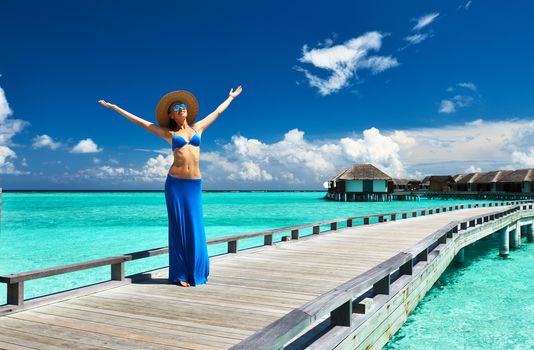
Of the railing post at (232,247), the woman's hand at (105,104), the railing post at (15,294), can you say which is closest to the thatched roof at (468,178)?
the railing post at (232,247)

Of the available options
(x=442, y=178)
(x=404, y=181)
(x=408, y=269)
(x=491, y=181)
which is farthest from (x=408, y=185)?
(x=408, y=269)

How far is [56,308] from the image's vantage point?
4.38 meters

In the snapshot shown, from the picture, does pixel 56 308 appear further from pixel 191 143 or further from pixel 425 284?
pixel 425 284

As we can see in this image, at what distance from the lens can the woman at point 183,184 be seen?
5.13m

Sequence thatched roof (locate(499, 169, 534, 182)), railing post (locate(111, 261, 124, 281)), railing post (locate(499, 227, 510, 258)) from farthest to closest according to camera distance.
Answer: thatched roof (locate(499, 169, 534, 182)) < railing post (locate(499, 227, 510, 258)) < railing post (locate(111, 261, 124, 281))

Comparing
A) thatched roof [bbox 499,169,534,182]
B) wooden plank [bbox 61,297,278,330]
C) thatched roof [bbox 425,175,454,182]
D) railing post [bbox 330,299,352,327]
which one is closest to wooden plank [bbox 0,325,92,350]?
wooden plank [bbox 61,297,278,330]

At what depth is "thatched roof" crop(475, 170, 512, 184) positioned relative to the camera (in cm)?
7486

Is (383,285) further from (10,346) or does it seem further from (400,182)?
(400,182)

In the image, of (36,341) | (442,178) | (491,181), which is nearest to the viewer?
(36,341)

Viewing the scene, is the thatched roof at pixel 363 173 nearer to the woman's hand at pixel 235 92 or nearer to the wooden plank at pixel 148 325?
the woman's hand at pixel 235 92

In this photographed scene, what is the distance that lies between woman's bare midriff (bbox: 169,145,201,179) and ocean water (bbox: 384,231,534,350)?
456cm

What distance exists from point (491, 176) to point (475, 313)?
3102 inches

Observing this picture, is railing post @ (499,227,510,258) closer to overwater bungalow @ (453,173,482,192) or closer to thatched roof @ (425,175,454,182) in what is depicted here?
overwater bungalow @ (453,173,482,192)

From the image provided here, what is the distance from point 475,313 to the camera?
29.4 ft
